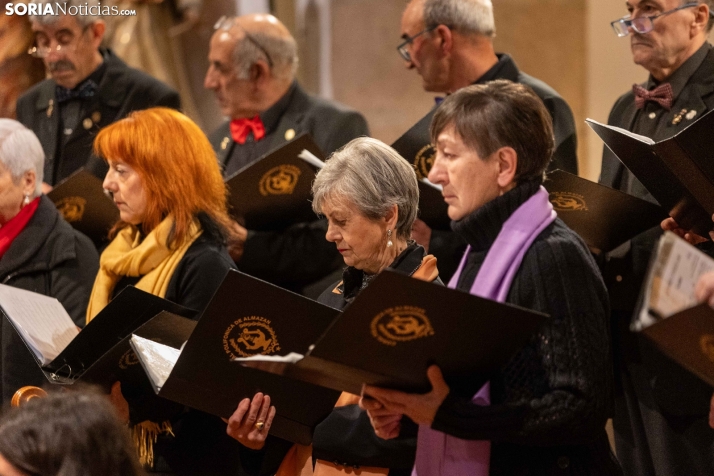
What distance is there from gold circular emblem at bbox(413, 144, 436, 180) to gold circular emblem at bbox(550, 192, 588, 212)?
0.57 m

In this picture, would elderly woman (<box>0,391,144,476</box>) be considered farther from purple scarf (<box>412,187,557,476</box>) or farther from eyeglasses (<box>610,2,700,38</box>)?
eyeglasses (<box>610,2,700,38</box>)

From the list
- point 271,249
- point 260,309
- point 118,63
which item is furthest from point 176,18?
point 260,309

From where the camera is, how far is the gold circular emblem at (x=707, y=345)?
6.48ft

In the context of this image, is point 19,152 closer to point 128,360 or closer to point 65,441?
point 128,360

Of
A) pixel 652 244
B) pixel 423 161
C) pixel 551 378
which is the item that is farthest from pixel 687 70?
pixel 551 378

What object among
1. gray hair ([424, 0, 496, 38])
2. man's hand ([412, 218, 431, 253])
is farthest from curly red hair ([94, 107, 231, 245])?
gray hair ([424, 0, 496, 38])

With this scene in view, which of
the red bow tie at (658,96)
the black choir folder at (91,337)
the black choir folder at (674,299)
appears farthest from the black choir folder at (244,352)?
the red bow tie at (658,96)

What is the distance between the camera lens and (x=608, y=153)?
150 inches

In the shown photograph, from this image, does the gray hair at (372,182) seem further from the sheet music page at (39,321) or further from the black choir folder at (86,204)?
the black choir folder at (86,204)

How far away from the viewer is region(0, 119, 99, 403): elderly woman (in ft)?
12.2

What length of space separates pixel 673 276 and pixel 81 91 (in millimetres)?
3640

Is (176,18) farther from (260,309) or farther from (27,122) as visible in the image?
(260,309)

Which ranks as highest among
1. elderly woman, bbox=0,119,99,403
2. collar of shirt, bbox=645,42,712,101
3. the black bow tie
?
collar of shirt, bbox=645,42,712,101

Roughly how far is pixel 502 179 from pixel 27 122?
10.9 feet
